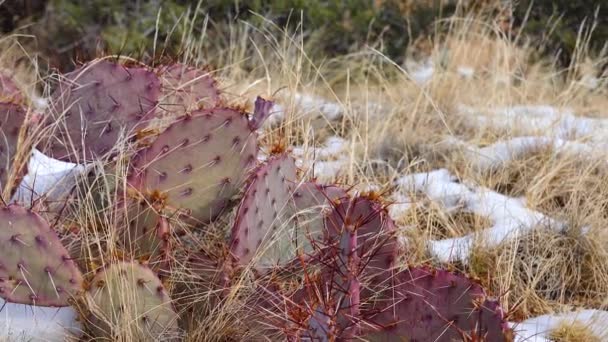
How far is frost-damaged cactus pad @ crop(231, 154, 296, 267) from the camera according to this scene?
2.23m

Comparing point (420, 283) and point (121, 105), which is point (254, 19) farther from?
point (420, 283)

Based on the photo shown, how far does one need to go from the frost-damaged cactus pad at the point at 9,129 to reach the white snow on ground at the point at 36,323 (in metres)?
0.51

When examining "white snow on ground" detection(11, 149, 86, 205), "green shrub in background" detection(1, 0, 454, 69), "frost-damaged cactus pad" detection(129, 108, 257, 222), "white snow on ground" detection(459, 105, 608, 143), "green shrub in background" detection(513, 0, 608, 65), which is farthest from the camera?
"green shrub in background" detection(513, 0, 608, 65)

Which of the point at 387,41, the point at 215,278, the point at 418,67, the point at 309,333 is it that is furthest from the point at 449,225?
the point at 387,41

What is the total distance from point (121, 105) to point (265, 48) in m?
3.31

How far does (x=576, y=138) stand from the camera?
405 centimetres

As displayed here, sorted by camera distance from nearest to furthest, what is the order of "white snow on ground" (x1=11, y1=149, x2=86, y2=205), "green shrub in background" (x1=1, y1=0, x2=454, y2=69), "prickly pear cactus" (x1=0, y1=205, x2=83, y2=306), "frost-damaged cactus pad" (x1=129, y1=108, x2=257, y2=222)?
"prickly pear cactus" (x1=0, y1=205, x2=83, y2=306) → "frost-damaged cactus pad" (x1=129, y1=108, x2=257, y2=222) → "white snow on ground" (x1=11, y1=149, x2=86, y2=205) → "green shrub in background" (x1=1, y1=0, x2=454, y2=69)

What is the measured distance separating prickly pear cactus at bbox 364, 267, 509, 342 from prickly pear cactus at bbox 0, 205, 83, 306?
0.75 m

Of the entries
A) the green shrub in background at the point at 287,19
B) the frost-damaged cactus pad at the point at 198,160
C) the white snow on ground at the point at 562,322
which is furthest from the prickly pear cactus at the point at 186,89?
the green shrub in background at the point at 287,19

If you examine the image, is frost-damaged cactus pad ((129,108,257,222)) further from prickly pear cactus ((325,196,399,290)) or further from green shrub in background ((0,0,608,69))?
green shrub in background ((0,0,608,69))

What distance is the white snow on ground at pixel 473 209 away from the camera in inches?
115

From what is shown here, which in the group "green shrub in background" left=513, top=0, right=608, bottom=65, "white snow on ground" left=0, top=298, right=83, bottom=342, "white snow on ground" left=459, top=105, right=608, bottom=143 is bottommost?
"green shrub in background" left=513, top=0, right=608, bottom=65

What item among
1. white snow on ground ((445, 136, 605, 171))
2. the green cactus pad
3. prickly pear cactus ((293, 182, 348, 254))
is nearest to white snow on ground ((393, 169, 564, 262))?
white snow on ground ((445, 136, 605, 171))

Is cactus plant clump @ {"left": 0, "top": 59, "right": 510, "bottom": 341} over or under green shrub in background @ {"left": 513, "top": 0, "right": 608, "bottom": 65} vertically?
over
